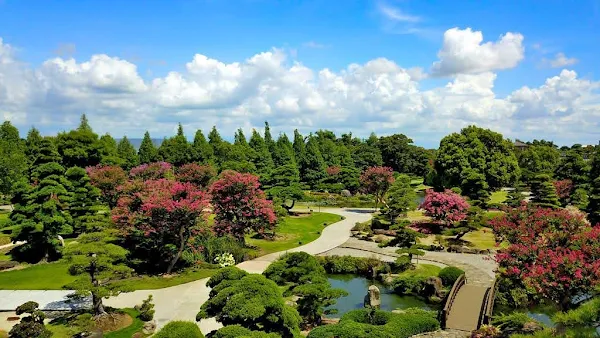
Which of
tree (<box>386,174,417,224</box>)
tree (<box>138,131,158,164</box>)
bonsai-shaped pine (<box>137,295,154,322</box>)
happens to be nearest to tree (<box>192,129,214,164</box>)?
tree (<box>138,131,158,164</box>)

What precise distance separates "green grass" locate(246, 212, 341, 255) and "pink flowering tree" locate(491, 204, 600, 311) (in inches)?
654

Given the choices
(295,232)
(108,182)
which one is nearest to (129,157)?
(108,182)

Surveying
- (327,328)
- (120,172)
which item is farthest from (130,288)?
(120,172)

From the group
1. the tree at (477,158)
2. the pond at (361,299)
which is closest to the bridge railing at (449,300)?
the pond at (361,299)

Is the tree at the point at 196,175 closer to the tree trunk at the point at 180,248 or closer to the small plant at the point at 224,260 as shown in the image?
the small plant at the point at 224,260

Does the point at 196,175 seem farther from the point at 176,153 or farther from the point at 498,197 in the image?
the point at 498,197

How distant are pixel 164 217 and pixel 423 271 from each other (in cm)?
1523

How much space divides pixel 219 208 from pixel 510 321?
19.3 metres

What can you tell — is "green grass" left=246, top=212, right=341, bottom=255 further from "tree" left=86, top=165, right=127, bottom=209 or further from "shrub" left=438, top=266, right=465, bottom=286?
"tree" left=86, top=165, right=127, bottom=209

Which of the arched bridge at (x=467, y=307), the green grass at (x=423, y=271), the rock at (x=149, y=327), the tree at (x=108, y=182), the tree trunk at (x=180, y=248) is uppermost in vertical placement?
the tree at (x=108, y=182)

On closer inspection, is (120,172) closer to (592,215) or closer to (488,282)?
(488,282)

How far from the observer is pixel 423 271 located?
2517 centimetres

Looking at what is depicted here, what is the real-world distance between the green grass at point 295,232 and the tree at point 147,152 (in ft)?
94.1

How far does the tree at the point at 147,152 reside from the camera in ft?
205
